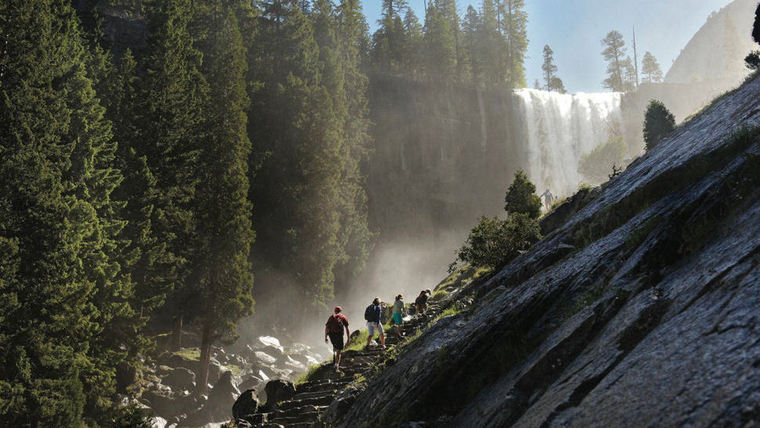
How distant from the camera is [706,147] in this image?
847 centimetres

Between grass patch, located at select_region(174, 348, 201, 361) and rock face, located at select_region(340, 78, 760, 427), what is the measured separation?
773 inches

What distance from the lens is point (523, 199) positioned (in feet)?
78.5

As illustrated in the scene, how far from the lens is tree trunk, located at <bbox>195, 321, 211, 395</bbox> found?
80.9ft

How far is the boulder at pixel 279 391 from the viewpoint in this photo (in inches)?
596

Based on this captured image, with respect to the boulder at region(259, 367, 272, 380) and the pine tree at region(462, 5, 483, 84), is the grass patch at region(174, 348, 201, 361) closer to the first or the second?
the boulder at region(259, 367, 272, 380)

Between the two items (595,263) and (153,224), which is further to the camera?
(153,224)

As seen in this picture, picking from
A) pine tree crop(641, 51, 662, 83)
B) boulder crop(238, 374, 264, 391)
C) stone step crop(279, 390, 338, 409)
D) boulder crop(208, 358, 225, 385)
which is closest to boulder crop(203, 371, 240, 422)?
boulder crop(208, 358, 225, 385)

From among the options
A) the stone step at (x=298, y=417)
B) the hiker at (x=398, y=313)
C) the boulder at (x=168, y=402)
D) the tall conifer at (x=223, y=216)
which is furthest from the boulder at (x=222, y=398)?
the stone step at (x=298, y=417)

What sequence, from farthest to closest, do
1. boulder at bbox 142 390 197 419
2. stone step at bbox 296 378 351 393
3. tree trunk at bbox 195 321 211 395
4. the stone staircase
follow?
tree trunk at bbox 195 321 211 395 < boulder at bbox 142 390 197 419 < stone step at bbox 296 378 351 393 < the stone staircase

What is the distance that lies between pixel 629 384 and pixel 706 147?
603 cm

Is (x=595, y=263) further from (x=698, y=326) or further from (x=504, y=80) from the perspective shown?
(x=504, y=80)

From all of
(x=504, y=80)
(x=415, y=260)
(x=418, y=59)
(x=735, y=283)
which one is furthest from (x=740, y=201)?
(x=504, y=80)

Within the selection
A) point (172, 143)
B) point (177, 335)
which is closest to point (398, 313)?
point (177, 335)

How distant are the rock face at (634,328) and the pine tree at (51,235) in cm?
1281
